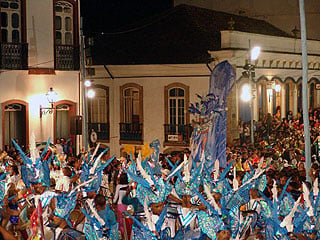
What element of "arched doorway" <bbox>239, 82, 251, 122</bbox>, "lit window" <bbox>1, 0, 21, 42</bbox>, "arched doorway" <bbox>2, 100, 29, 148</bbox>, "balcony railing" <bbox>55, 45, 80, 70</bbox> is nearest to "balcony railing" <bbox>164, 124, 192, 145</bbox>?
"arched doorway" <bbox>239, 82, 251, 122</bbox>

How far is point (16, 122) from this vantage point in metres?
26.4

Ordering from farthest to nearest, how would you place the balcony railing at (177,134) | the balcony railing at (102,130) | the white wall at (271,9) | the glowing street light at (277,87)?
Answer: the white wall at (271,9), the glowing street light at (277,87), the balcony railing at (102,130), the balcony railing at (177,134)

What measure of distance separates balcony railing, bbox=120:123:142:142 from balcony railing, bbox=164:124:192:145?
1256mm

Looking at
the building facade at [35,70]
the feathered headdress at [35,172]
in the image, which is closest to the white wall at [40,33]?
the building facade at [35,70]

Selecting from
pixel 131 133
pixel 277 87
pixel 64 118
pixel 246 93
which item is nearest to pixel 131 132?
pixel 131 133

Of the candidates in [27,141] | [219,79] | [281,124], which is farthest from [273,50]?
[219,79]

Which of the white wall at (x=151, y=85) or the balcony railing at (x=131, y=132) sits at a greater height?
the white wall at (x=151, y=85)

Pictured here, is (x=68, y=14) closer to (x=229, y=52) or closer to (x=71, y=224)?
(x=229, y=52)

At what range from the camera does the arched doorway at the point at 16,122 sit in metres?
26.0

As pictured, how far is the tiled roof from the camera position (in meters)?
31.7

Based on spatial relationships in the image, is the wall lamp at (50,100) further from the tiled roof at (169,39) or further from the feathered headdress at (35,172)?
the feathered headdress at (35,172)

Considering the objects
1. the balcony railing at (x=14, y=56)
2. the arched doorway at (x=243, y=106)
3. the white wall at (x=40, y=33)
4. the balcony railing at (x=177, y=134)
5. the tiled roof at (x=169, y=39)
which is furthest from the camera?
the balcony railing at (x=177, y=134)

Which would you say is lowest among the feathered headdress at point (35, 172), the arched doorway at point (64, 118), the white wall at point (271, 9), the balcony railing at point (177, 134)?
the feathered headdress at point (35, 172)

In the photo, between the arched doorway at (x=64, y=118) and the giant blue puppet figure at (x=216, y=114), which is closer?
the giant blue puppet figure at (x=216, y=114)
